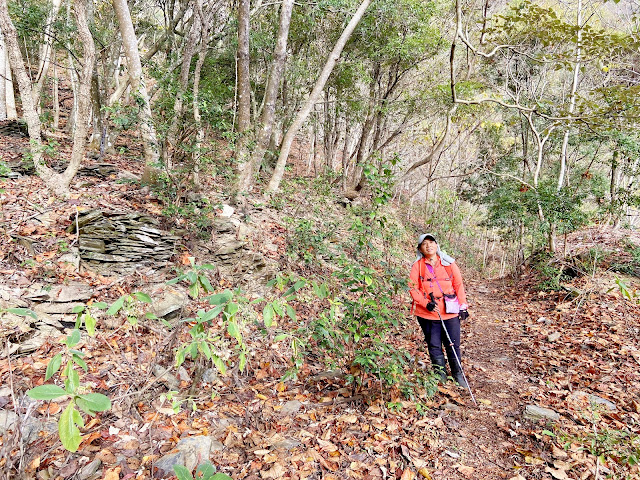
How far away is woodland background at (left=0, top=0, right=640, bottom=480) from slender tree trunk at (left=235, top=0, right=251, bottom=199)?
45mm

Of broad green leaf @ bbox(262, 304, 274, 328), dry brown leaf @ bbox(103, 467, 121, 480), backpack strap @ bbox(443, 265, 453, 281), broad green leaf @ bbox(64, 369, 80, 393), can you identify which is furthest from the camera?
backpack strap @ bbox(443, 265, 453, 281)

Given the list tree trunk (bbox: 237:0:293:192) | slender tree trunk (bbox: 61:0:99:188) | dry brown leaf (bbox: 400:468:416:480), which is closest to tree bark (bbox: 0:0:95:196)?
slender tree trunk (bbox: 61:0:99:188)

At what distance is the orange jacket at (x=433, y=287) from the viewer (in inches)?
170

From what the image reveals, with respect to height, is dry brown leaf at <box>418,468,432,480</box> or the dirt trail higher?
dry brown leaf at <box>418,468,432,480</box>

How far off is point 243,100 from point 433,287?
635cm

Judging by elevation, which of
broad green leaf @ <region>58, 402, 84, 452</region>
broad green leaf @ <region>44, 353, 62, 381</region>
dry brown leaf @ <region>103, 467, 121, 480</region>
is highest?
broad green leaf @ <region>44, 353, 62, 381</region>

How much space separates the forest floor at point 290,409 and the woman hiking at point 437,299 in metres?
0.44

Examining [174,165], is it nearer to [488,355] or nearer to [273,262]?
[273,262]

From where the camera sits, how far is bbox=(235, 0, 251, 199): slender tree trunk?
7.68m

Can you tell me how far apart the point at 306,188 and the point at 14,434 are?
28.6ft

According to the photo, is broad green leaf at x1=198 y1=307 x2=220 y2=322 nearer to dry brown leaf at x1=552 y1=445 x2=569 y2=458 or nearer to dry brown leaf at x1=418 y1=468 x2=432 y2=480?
dry brown leaf at x1=418 y1=468 x2=432 y2=480

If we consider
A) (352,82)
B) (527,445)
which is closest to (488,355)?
(527,445)

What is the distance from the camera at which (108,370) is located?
3.82m

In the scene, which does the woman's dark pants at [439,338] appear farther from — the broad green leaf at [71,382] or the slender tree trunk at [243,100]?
the slender tree trunk at [243,100]
